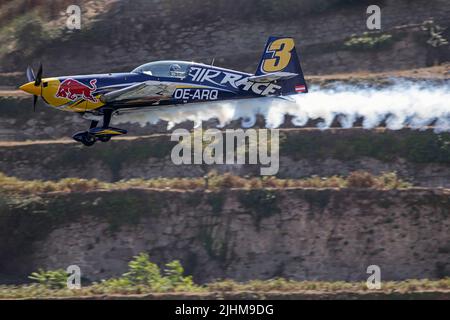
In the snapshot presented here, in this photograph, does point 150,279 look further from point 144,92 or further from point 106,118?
point 144,92

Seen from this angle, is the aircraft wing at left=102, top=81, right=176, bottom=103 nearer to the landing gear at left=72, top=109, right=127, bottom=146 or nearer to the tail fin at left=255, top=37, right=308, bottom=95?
the landing gear at left=72, top=109, right=127, bottom=146

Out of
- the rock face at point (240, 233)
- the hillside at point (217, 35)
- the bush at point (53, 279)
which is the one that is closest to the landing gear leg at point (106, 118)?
the rock face at point (240, 233)

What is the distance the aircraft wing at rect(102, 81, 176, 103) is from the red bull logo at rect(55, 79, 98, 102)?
41 cm

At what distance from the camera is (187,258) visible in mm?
30172

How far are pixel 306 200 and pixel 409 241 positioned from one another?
334cm

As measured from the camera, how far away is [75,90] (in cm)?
2792

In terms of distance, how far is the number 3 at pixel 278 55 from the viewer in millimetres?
28547

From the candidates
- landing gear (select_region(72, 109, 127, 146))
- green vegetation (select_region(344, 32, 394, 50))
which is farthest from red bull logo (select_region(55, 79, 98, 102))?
green vegetation (select_region(344, 32, 394, 50))

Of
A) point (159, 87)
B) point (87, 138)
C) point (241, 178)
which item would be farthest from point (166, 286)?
point (241, 178)

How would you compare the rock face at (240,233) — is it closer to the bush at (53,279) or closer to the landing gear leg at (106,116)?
the bush at (53,279)

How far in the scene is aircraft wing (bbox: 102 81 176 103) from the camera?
27516 millimetres

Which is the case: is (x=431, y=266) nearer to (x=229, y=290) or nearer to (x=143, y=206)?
(x=229, y=290)

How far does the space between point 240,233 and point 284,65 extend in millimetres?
5369

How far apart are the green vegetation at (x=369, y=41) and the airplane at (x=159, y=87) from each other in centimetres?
1186
